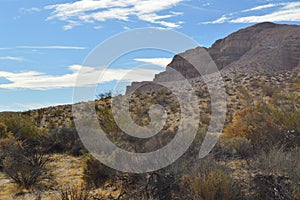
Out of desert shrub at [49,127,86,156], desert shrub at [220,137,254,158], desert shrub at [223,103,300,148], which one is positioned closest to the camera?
desert shrub at [220,137,254,158]

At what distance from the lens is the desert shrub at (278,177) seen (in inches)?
209

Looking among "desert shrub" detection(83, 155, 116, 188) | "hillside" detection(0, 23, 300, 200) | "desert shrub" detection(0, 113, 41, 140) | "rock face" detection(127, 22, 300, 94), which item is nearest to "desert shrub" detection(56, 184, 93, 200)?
"hillside" detection(0, 23, 300, 200)

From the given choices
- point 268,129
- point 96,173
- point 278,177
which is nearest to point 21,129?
point 96,173

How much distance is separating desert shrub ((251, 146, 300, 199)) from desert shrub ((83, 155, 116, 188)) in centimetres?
369

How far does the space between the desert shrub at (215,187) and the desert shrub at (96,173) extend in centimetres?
311

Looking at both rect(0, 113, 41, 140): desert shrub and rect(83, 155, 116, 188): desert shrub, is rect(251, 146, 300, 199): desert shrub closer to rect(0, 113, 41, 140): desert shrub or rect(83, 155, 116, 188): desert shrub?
rect(83, 155, 116, 188): desert shrub

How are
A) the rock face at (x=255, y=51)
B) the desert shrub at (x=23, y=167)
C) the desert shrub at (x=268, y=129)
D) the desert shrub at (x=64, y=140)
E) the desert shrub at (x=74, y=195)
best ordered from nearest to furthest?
the desert shrub at (x=74, y=195) → the desert shrub at (x=23, y=167) → the desert shrub at (x=268, y=129) → the desert shrub at (x=64, y=140) → the rock face at (x=255, y=51)

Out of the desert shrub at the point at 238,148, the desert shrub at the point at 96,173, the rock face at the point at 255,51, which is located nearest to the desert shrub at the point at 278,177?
the desert shrub at the point at 238,148

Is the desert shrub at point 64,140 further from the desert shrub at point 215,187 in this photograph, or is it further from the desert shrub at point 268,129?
the desert shrub at point 215,187

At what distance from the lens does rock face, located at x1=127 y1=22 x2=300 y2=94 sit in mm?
60969

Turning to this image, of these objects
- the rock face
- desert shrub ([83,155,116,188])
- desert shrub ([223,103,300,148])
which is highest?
the rock face

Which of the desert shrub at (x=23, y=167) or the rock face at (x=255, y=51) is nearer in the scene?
the desert shrub at (x=23, y=167)

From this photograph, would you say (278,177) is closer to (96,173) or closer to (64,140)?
(96,173)

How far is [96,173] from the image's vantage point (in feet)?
27.2
